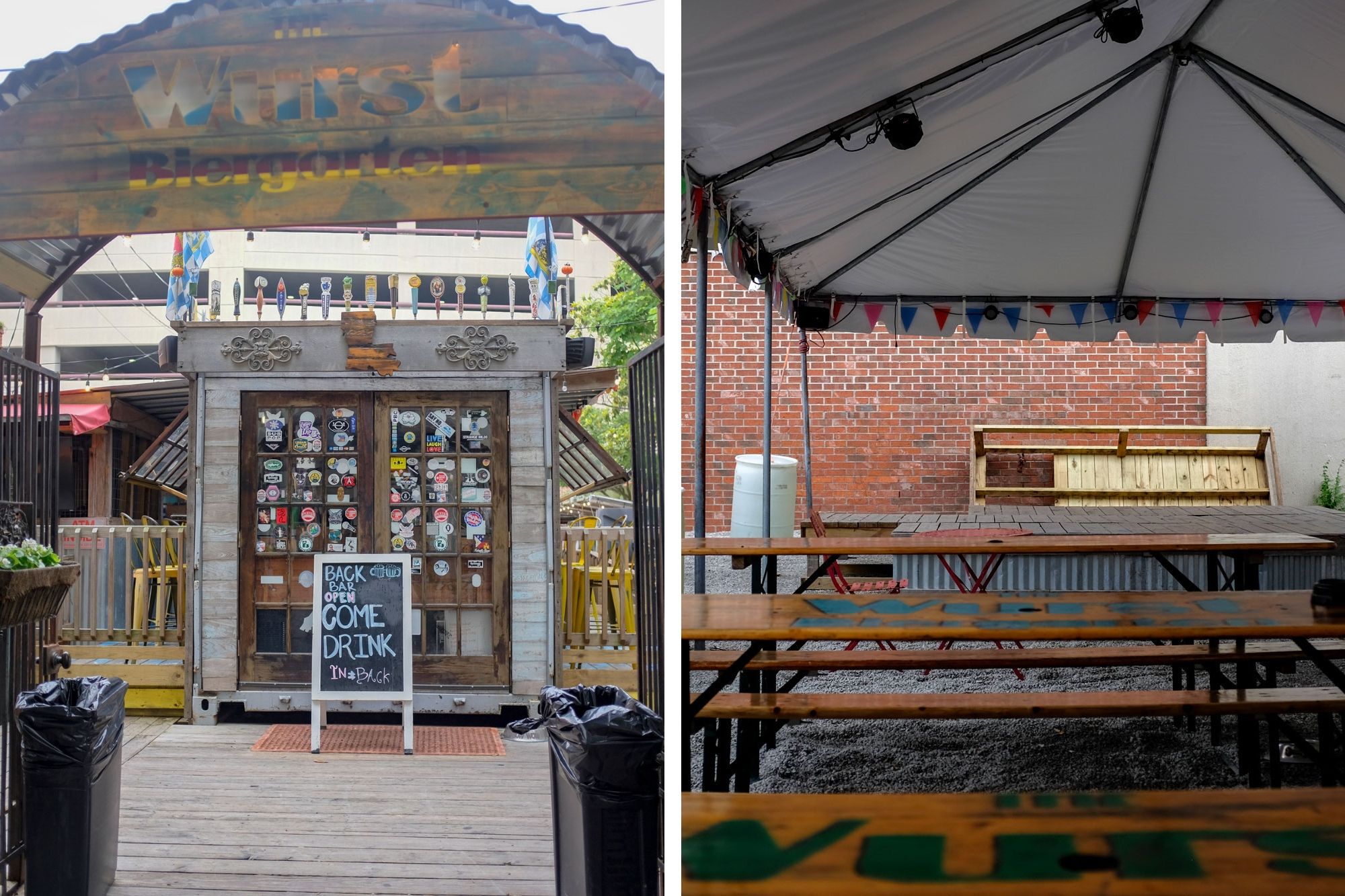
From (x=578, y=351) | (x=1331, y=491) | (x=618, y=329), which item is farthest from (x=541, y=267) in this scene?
(x=1331, y=491)

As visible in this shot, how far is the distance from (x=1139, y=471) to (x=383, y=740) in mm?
6044

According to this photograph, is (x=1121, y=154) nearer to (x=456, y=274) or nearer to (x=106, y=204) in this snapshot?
(x=456, y=274)

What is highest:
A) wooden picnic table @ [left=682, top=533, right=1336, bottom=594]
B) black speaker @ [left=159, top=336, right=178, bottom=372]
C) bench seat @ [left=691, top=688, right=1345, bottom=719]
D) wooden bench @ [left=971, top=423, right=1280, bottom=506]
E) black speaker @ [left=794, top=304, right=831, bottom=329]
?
black speaker @ [left=794, top=304, right=831, bottom=329]

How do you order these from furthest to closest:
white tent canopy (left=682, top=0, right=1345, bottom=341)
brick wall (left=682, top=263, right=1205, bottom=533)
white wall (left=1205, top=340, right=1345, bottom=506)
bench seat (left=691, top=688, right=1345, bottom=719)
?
1. brick wall (left=682, top=263, right=1205, bottom=533)
2. white wall (left=1205, top=340, right=1345, bottom=506)
3. white tent canopy (left=682, top=0, right=1345, bottom=341)
4. bench seat (left=691, top=688, right=1345, bottom=719)

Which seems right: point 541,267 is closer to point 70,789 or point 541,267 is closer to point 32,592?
point 32,592

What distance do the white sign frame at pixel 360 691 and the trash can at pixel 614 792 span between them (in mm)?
981

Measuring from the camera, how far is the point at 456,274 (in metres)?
2.96

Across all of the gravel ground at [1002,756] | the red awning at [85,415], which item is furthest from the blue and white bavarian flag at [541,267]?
the gravel ground at [1002,756]

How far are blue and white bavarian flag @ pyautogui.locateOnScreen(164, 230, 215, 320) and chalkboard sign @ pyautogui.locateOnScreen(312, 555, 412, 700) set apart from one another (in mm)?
848

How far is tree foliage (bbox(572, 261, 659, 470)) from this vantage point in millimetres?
2990

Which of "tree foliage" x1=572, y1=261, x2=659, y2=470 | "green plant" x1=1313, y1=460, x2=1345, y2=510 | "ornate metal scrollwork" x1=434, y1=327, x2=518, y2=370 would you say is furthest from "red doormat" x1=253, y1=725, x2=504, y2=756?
"green plant" x1=1313, y1=460, x2=1345, y2=510

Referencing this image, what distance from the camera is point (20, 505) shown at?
280cm

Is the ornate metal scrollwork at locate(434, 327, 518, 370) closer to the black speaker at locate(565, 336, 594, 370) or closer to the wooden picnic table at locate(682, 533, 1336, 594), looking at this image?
the black speaker at locate(565, 336, 594, 370)

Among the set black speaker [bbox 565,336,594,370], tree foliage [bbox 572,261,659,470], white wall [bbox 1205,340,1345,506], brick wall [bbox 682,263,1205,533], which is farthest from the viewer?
brick wall [bbox 682,263,1205,533]
